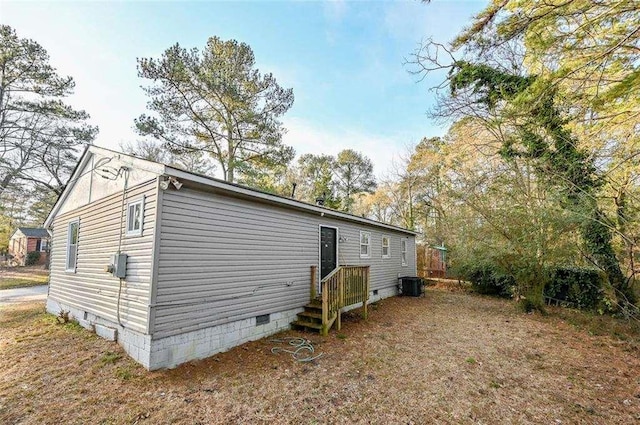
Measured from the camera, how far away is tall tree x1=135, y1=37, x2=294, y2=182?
12.3 meters

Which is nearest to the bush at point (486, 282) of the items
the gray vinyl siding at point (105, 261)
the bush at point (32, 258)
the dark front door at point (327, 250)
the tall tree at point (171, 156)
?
the dark front door at point (327, 250)

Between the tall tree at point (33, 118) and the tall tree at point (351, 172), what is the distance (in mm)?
16669

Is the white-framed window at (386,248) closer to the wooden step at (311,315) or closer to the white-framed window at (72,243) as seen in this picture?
the wooden step at (311,315)

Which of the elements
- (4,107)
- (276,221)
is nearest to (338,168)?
(276,221)

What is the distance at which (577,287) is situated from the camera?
9633 mm

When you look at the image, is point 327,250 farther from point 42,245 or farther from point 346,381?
point 42,245

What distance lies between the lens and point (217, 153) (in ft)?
48.8

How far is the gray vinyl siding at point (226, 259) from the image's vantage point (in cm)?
468

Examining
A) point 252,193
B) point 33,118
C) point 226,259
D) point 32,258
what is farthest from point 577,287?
point 32,258

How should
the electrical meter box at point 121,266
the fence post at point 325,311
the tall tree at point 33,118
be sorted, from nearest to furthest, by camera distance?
the electrical meter box at point 121,266
the fence post at point 325,311
the tall tree at point 33,118

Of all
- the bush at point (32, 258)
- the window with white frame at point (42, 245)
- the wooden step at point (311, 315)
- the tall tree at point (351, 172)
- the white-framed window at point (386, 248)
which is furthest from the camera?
the window with white frame at point (42, 245)

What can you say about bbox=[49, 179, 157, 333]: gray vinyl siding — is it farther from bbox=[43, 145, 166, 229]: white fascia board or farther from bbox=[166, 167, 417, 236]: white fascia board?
bbox=[166, 167, 417, 236]: white fascia board

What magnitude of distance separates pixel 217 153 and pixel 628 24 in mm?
14523

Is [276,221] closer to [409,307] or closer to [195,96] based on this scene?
[409,307]
